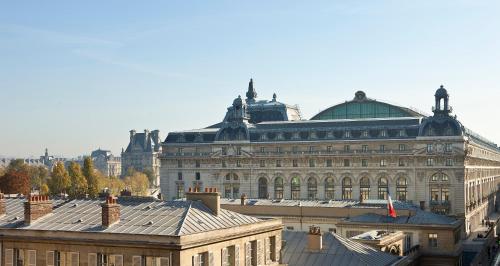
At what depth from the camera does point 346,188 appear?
490 ft

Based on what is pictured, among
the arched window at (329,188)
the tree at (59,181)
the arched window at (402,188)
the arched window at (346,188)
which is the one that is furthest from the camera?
the tree at (59,181)

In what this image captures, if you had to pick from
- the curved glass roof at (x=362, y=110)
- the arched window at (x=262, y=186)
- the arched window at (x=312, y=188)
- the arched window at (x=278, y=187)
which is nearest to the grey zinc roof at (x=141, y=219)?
the arched window at (x=312, y=188)

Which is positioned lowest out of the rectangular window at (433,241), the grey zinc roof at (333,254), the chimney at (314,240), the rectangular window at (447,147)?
the rectangular window at (433,241)

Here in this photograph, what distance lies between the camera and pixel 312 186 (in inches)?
6024

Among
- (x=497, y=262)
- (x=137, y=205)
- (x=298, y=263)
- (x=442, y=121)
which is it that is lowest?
(x=497, y=262)

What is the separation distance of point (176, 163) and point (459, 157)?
69551 mm

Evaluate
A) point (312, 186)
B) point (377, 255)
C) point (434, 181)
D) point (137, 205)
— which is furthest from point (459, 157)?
point (137, 205)

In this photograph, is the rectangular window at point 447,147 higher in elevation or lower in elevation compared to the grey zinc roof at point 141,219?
higher

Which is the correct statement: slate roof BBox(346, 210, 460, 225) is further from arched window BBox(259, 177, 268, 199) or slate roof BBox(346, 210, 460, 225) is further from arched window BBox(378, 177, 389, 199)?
arched window BBox(259, 177, 268, 199)

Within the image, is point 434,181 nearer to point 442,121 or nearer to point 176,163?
point 442,121

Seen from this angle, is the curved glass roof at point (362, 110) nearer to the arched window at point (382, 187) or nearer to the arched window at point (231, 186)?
the arched window at point (382, 187)

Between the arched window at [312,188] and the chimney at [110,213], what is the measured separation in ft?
375

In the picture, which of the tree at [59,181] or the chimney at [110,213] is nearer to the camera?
the chimney at [110,213]

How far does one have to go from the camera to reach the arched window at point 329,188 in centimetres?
15062
